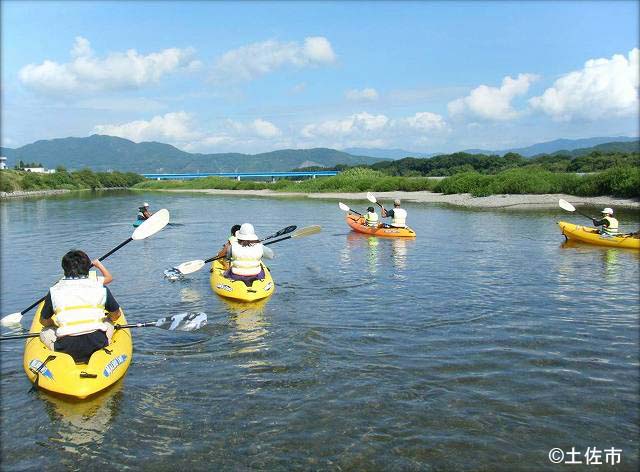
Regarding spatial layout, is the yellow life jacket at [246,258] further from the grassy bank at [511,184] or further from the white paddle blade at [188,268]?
the grassy bank at [511,184]

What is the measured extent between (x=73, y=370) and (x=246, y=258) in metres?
4.65

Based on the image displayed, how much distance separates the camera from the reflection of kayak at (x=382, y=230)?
19609mm

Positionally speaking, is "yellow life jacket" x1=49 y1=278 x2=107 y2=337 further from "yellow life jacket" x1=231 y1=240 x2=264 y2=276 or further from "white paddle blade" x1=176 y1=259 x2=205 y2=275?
"white paddle blade" x1=176 y1=259 x2=205 y2=275

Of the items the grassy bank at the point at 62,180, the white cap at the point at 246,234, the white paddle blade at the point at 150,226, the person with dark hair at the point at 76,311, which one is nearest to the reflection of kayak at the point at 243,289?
the white cap at the point at 246,234

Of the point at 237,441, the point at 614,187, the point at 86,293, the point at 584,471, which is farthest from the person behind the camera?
the point at 614,187

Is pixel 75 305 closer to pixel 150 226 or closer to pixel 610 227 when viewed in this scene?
pixel 150 226

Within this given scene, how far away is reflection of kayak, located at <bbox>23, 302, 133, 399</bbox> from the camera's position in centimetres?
588

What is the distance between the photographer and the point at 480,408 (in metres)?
5.74

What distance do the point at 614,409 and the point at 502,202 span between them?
35.2m

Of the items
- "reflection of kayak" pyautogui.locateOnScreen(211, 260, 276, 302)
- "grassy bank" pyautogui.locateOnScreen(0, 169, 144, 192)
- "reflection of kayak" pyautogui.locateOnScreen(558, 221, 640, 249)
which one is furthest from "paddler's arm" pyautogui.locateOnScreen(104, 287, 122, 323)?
"grassy bank" pyautogui.locateOnScreen(0, 169, 144, 192)

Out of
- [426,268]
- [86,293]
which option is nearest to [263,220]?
[426,268]

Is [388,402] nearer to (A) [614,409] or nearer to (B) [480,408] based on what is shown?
(B) [480,408]

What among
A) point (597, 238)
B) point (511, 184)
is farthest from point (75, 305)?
point (511, 184)

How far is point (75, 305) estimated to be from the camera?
6.08m
